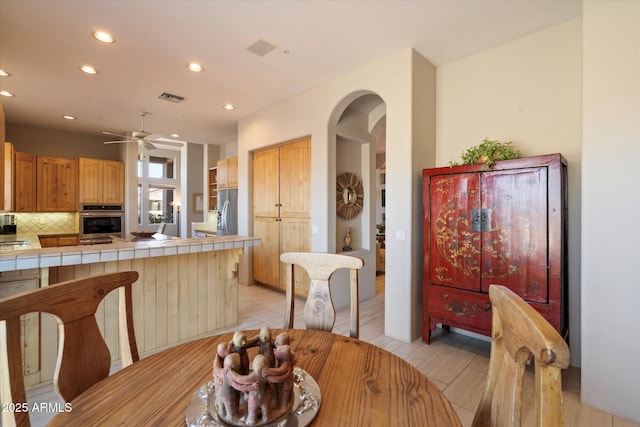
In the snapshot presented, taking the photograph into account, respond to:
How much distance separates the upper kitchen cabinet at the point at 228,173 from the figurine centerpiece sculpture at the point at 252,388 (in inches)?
190

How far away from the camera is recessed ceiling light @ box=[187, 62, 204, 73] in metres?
3.25

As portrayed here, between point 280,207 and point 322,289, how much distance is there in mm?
2939

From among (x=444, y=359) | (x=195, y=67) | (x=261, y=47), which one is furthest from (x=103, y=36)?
(x=444, y=359)

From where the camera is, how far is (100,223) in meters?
5.84

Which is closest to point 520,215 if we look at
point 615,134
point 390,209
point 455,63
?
point 615,134

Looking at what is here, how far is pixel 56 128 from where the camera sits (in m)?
5.77

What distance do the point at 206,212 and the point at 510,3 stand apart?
21.6 ft

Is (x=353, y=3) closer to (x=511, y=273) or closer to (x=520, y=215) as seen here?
(x=520, y=215)

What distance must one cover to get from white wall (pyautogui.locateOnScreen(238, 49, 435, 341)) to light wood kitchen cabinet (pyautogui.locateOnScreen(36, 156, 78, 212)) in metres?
4.30

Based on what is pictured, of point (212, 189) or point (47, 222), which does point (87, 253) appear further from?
point (212, 189)

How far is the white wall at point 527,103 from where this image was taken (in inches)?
99.7

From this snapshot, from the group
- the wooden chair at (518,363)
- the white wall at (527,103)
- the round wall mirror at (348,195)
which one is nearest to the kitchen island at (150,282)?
the round wall mirror at (348,195)

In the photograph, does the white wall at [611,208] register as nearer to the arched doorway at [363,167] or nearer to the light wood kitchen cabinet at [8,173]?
the arched doorway at [363,167]

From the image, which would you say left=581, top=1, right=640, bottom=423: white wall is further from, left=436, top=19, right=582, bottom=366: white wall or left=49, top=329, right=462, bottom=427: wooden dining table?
left=49, top=329, right=462, bottom=427: wooden dining table
